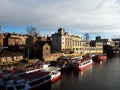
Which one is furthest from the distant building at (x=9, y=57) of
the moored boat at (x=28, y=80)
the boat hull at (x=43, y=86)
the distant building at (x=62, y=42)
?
the distant building at (x=62, y=42)

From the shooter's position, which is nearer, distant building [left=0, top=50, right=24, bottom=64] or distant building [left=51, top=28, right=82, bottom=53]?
distant building [left=0, top=50, right=24, bottom=64]

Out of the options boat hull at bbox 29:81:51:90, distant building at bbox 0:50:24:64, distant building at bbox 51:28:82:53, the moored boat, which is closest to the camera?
the moored boat

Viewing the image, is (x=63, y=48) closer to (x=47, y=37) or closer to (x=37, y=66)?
(x=47, y=37)

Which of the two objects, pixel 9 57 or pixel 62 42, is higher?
pixel 62 42

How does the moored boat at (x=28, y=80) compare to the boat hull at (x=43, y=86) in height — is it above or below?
above

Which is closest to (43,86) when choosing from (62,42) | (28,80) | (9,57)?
(28,80)

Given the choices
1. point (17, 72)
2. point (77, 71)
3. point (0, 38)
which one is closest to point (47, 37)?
point (0, 38)

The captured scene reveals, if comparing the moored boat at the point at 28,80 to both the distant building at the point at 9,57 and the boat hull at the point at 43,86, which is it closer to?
the boat hull at the point at 43,86

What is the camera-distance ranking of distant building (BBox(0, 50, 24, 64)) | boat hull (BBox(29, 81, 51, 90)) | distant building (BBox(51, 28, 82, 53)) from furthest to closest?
1. distant building (BBox(51, 28, 82, 53))
2. distant building (BBox(0, 50, 24, 64))
3. boat hull (BBox(29, 81, 51, 90))

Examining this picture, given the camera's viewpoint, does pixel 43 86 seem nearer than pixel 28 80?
No

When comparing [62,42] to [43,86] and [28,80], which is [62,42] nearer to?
[43,86]

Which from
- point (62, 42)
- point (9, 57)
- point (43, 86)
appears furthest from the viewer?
point (62, 42)

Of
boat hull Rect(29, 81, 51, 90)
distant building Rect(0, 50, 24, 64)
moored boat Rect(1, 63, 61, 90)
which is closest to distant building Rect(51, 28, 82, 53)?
distant building Rect(0, 50, 24, 64)

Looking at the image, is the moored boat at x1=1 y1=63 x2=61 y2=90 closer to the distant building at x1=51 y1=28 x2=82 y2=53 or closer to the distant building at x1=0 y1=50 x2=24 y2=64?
the distant building at x1=0 y1=50 x2=24 y2=64
